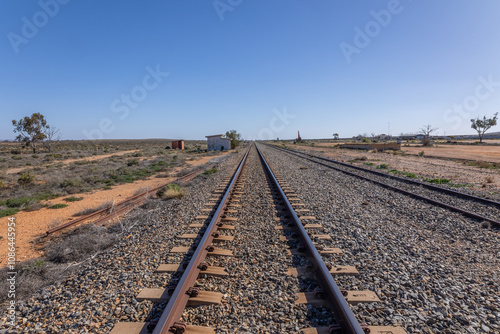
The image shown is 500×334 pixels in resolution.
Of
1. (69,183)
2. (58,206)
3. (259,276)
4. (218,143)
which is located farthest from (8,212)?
(218,143)

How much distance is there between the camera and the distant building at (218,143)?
4875cm

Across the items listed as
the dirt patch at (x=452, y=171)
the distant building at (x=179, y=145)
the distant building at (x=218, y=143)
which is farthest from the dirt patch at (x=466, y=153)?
the distant building at (x=179, y=145)

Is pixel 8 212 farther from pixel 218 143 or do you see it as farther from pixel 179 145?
pixel 179 145

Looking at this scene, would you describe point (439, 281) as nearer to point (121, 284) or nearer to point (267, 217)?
point (267, 217)

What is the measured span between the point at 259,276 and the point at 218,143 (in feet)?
151

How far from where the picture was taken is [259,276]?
3.89m

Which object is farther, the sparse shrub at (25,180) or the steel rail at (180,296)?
the sparse shrub at (25,180)

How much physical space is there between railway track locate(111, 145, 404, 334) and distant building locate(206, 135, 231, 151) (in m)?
42.7

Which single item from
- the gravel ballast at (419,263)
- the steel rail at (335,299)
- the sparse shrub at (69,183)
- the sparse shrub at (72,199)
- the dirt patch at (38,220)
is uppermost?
the sparse shrub at (69,183)

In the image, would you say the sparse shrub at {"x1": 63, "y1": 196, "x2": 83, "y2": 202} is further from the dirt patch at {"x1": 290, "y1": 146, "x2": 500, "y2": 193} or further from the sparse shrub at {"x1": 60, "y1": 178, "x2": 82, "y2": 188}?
the dirt patch at {"x1": 290, "y1": 146, "x2": 500, "y2": 193}

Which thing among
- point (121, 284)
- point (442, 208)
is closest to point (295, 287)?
point (121, 284)

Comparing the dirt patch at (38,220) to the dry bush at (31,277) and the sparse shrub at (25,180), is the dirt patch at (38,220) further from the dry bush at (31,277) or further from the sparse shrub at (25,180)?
the sparse shrub at (25,180)

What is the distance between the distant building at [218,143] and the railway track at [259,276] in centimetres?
4273

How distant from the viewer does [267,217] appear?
6.74m
